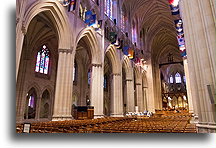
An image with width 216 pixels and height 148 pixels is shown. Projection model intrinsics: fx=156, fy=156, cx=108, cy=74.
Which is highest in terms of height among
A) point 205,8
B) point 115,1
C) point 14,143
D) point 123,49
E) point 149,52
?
point 115,1

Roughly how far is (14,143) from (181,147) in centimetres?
373

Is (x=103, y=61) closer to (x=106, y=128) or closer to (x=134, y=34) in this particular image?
(x=106, y=128)

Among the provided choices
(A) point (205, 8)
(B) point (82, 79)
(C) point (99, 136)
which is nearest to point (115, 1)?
(B) point (82, 79)

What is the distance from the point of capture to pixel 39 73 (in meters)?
16.2

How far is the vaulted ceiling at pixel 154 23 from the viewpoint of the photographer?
74.0ft

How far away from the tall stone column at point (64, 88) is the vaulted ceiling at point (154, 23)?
46.2 feet

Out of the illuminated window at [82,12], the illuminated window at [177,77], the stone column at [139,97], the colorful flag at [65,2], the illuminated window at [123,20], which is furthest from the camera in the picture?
the illuminated window at [177,77]

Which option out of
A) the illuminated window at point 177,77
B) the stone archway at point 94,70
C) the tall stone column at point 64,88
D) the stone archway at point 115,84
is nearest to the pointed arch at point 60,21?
the tall stone column at point 64,88

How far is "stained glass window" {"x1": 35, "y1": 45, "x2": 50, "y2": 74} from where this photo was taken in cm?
1605

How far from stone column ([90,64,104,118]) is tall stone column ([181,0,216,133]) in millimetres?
8550

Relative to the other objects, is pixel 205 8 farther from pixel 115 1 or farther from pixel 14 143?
pixel 115 1

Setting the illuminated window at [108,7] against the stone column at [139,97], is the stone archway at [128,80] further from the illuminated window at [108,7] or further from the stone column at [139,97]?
the illuminated window at [108,7]

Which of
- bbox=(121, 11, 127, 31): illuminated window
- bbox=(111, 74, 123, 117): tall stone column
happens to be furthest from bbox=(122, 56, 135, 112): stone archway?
bbox=(121, 11, 127, 31): illuminated window

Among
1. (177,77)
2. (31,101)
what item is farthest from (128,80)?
(177,77)
